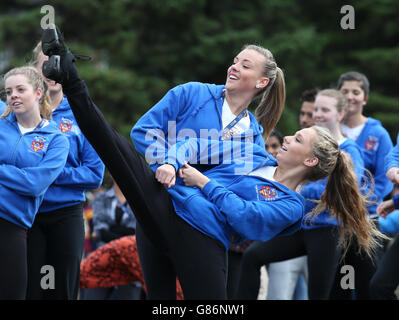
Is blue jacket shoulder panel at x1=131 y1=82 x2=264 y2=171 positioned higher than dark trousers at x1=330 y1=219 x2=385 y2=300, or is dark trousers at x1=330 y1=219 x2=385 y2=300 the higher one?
blue jacket shoulder panel at x1=131 y1=82 x2=264 y2=171

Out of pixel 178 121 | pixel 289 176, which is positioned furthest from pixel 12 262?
pixel 289 176

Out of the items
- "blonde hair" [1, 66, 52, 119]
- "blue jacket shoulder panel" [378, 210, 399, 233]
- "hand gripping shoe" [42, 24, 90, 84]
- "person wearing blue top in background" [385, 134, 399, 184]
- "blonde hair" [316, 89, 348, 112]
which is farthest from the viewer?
"blonde hair" [316, 89, 348, 112]

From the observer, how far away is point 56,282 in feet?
13.5

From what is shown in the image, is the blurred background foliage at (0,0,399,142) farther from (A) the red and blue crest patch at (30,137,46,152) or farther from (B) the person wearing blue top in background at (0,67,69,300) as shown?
(A) the red and blue crest patch at (30,137,46,152)

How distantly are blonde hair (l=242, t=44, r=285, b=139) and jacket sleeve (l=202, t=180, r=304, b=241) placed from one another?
2.48ft

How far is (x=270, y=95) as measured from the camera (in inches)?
157

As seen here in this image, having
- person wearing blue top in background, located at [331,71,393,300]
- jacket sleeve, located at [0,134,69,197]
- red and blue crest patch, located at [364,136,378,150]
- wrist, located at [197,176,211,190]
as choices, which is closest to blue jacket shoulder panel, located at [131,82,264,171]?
wrist, located at [197,176,211,190]

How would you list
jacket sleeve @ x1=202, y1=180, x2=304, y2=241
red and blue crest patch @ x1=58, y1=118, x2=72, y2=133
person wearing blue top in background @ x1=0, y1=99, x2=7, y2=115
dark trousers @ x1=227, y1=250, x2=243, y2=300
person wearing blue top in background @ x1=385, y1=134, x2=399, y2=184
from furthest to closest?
dark trousers @ x1=227, y1=250, x2=243, y2=300 → person wearing blue top in background @ x1=385, y1=134, x2=399, y2=184 → red and blue crest patch @ x1=58, y1=118, x2=72, y2=133 → person wearing blue top in background @ x1=0, y1=99, x2=7, y2=115 → jacket sleeve @ x1=202, y1=180, x2=304, y2=241

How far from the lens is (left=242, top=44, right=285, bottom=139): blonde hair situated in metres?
Answer: 3.73

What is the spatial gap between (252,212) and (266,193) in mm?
190

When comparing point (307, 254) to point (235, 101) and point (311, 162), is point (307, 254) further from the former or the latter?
point (235, 101)
